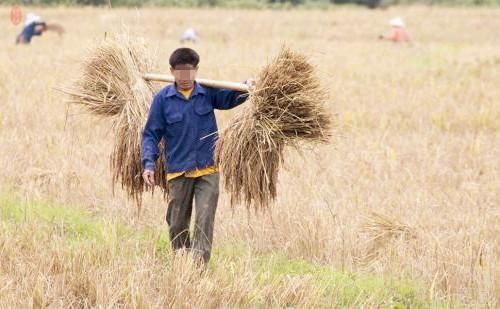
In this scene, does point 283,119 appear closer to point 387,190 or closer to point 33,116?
point 387,190

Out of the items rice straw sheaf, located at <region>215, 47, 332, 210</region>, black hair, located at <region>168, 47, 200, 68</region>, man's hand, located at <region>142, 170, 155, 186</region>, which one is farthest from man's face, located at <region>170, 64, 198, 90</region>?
man's hand, located at <region>142, 170, 155, 186</region>

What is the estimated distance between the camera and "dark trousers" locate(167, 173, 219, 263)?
5414 millimetres

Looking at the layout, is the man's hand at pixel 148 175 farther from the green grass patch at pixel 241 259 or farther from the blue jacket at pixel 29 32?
the blue jacket at pixel 29 32

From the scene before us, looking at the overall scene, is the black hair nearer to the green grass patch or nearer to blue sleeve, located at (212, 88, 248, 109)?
blue sleeve, located at (212, 88, 248, 109)

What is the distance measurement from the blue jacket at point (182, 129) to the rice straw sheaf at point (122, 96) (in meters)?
0.35

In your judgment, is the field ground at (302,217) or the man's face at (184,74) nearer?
the field ground at (302,217)

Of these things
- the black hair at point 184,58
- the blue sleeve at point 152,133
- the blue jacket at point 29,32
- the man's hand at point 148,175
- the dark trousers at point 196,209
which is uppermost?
the black hair at point 184,58

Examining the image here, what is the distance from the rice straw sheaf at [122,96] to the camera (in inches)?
235

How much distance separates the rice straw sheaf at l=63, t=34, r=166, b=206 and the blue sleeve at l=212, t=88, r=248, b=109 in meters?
0.56

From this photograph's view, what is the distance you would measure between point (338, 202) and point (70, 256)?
9.24ft

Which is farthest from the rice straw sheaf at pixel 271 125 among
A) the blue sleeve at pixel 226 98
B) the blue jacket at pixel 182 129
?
the blue sleeve at pixel 226 98

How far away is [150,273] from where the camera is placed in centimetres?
477

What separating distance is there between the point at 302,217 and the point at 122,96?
147cm

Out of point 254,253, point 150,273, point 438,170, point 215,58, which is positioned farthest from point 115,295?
point 215,58
